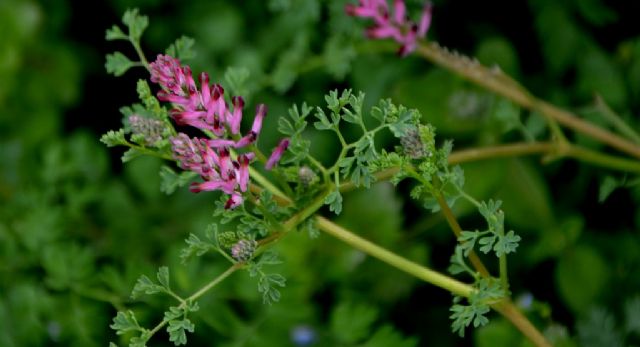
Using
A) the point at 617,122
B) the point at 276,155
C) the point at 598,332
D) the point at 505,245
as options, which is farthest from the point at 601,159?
the point at 276,155

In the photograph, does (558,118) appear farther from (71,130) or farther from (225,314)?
(71,130)

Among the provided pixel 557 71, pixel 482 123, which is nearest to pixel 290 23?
pixel 482 123

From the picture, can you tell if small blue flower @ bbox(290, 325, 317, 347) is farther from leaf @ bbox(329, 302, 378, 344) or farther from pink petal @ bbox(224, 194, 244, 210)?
pink petal @ bbox(224, 194, 244, 210)

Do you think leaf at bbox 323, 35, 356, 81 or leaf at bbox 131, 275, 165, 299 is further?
leaf at bbox 323, 35, 356, 81

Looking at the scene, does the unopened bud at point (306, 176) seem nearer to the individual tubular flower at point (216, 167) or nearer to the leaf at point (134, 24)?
the individual tubular flower at point (216, 167)

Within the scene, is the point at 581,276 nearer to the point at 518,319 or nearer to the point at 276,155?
the point at 518,319

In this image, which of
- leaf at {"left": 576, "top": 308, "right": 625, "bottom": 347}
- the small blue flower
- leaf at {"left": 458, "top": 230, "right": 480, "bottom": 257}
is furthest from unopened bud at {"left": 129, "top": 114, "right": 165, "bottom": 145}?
leaf at {"left": 576, "top": 308, "right": 625, "bottom": 347}
